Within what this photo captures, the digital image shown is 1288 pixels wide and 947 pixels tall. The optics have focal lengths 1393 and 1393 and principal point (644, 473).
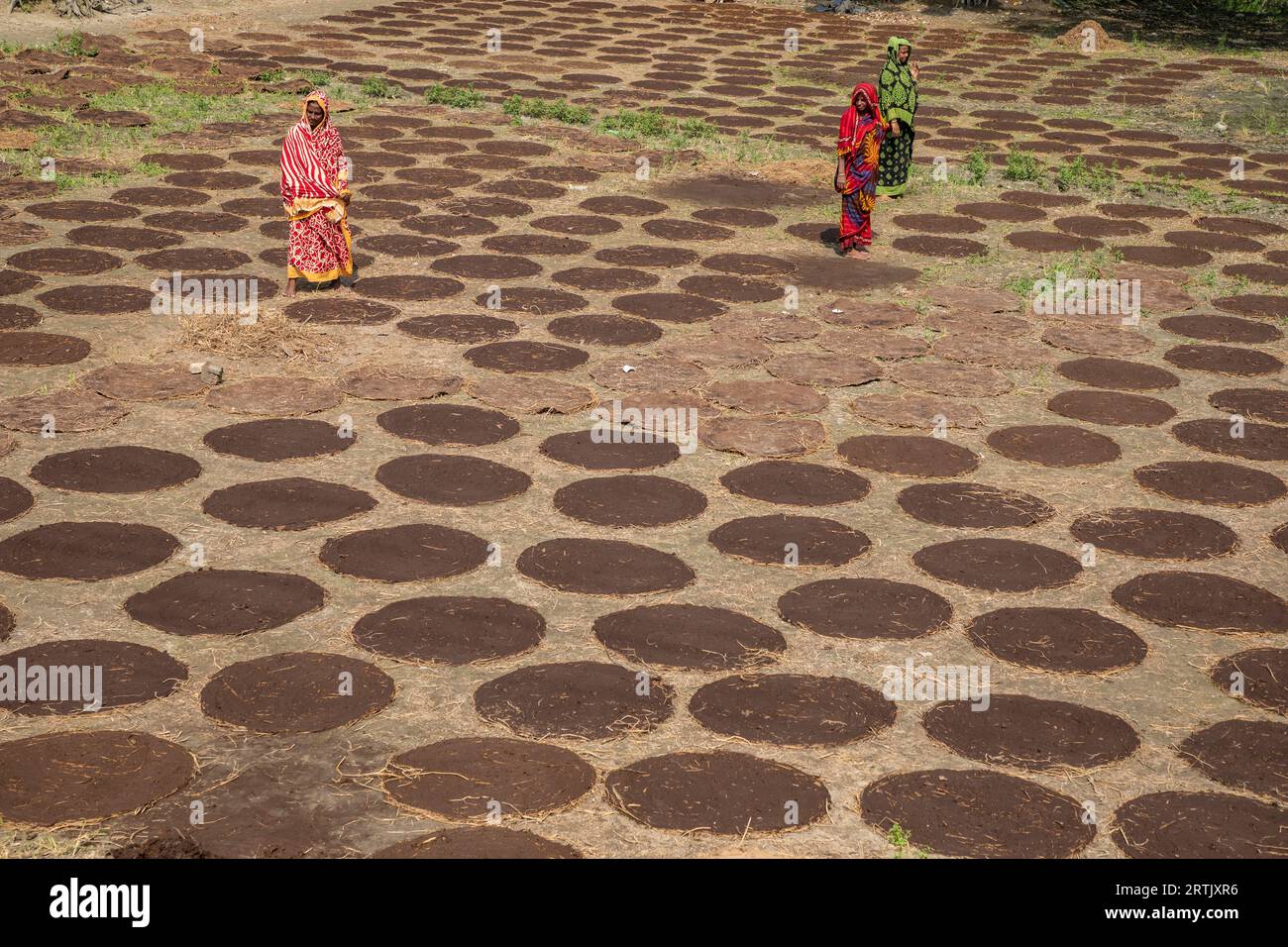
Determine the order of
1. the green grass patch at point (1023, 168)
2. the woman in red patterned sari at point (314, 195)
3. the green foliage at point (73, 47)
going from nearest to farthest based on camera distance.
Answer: the woman in red patterned sari at point (314, 195), the green grass patch at point (1023, 168), the green foliage at point (73, 47)

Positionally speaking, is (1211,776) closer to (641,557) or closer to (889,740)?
(889,740)

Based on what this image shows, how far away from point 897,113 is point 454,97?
205 inches

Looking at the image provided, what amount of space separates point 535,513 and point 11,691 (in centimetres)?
219

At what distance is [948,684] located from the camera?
4684 millimetres

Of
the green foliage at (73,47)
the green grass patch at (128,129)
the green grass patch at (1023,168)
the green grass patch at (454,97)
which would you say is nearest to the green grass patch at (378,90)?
the green grass patch at (454,97)

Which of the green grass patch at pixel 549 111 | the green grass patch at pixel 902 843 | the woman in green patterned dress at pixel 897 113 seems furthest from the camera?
the green grass patch at pixel 549 111

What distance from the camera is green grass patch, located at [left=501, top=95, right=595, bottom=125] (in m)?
13.5

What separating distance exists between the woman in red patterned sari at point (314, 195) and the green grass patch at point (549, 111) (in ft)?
17.1

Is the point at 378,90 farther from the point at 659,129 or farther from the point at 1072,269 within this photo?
the point at 1072,269

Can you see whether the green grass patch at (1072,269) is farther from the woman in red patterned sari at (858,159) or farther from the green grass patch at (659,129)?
the green grass patch at (659,129)

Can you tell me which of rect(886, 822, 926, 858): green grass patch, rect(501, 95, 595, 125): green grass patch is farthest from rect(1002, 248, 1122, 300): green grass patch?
rect(886, 822, 926, 858): green grass patch

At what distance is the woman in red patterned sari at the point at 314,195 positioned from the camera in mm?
8438

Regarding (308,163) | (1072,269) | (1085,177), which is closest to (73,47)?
(308,163)

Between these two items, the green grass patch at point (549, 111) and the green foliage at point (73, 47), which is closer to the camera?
the green grass patch at point (549, 111)
